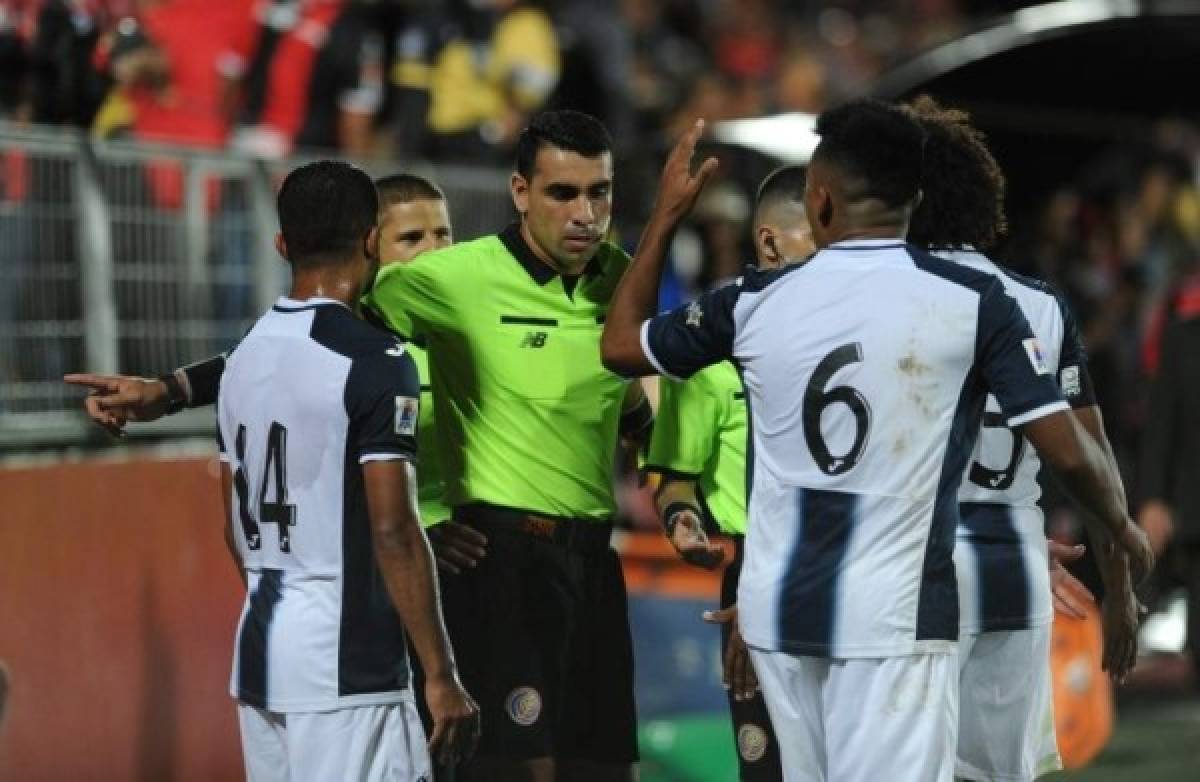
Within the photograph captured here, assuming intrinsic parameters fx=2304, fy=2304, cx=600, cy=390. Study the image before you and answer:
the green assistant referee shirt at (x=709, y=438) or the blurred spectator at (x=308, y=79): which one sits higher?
the blurred spectator at (x=308, y=79)

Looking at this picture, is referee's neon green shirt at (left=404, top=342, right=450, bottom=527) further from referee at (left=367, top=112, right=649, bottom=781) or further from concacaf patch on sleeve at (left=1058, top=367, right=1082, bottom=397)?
concacaf patch on sleeve at (left=1058, top=367, right=1082, bottom=397)

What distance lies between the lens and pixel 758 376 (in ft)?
18.5

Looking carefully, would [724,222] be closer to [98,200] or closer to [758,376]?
[98,200]

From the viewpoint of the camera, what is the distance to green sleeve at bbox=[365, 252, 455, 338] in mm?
6922

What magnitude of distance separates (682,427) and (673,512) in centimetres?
31

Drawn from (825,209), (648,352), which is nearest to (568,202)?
(648,352)

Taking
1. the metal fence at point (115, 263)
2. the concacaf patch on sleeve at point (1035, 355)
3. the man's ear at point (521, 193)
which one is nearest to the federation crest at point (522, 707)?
the man's ear at point (521, 193)

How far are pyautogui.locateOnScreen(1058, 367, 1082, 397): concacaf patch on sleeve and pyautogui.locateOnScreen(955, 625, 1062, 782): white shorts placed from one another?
0.68 m

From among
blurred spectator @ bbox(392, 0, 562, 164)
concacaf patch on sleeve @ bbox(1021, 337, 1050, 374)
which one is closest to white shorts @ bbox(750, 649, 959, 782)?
concacaf patch on sleeve @ bbox(1021, 337, 1050, 374)

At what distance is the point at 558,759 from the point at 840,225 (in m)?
2.09

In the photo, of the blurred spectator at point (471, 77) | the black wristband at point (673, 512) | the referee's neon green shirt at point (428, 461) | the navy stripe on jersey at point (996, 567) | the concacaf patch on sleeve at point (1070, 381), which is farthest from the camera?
the blurred spectator at point (471, 77)

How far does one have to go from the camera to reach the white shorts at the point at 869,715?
5523 millimetres

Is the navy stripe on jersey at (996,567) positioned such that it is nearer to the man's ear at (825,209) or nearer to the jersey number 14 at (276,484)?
the man's ear at (825,209)

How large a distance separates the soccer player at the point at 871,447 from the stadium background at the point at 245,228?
2.37m
